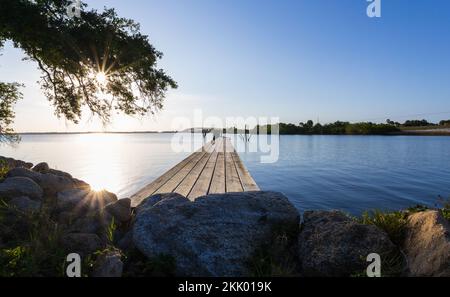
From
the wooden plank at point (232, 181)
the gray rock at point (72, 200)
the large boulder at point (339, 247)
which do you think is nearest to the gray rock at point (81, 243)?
the gray rock at point (72, 200)

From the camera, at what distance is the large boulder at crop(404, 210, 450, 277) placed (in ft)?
13.1

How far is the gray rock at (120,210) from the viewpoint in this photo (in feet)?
21.1

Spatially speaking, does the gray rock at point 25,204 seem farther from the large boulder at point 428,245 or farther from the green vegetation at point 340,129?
the green vegetation at point 340,129

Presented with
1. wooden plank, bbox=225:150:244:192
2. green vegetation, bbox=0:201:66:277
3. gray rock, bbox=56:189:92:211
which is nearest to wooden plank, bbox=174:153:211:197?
wooden plank, bbox=225:150:244:192

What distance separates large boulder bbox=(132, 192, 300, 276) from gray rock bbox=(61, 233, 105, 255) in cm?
65

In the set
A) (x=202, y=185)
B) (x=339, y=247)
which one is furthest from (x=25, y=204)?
(x=202, y=185)

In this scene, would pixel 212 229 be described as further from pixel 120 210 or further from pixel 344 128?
pixel 344 128

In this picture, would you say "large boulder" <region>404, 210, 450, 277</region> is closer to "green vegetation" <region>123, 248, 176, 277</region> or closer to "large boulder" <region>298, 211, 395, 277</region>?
"large boulder" <region>298, 211, 395, 277</region>

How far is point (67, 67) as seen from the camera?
9172mm

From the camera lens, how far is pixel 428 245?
4418 mm

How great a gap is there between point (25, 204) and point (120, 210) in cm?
195
